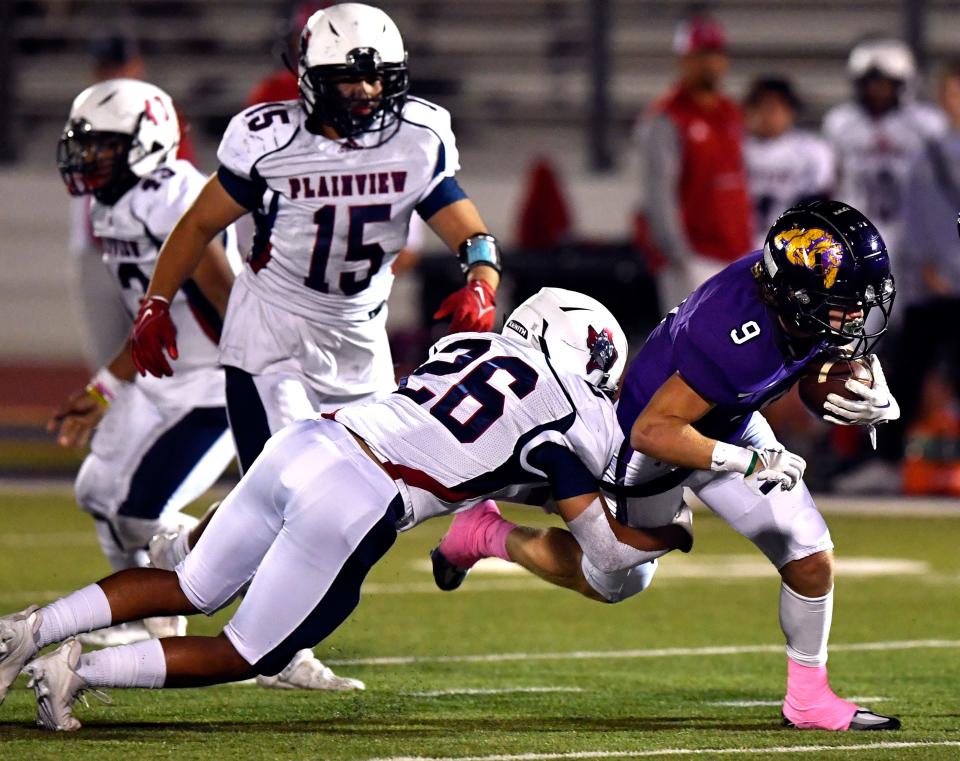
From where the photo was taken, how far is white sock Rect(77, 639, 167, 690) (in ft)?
14.4

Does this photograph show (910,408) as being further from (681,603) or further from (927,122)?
(681,603)

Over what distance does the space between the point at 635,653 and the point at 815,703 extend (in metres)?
1.33

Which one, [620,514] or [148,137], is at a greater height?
[148,137]

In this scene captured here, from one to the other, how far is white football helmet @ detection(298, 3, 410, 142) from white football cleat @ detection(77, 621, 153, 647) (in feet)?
5.29

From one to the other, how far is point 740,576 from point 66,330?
882 cm

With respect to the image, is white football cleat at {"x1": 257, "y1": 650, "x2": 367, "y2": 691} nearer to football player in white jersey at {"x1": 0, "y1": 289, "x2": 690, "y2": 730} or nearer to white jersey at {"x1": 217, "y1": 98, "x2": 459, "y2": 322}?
football player in white jersey at {"x1": 0, "y1": 289, "x2": 690, "y2": 730}

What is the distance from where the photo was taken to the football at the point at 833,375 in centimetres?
475

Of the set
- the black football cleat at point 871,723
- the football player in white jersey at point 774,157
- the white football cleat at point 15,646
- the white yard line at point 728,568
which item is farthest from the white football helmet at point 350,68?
the football player in white jersey at point 774,157

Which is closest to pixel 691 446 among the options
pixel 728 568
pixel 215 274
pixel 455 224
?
pixel 455 224

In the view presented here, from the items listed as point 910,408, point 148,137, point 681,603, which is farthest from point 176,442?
point 910,408

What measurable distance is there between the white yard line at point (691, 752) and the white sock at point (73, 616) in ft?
2.44

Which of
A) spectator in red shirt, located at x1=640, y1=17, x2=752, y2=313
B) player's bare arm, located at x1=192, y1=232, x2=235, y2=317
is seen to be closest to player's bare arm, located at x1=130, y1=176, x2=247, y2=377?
player's bare arm, located at x1=192, y1=232, x2=235, y2=317

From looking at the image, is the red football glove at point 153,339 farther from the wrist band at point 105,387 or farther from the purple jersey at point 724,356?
the purple jersey at point 724,356

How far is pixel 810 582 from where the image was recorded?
473 centimetres
